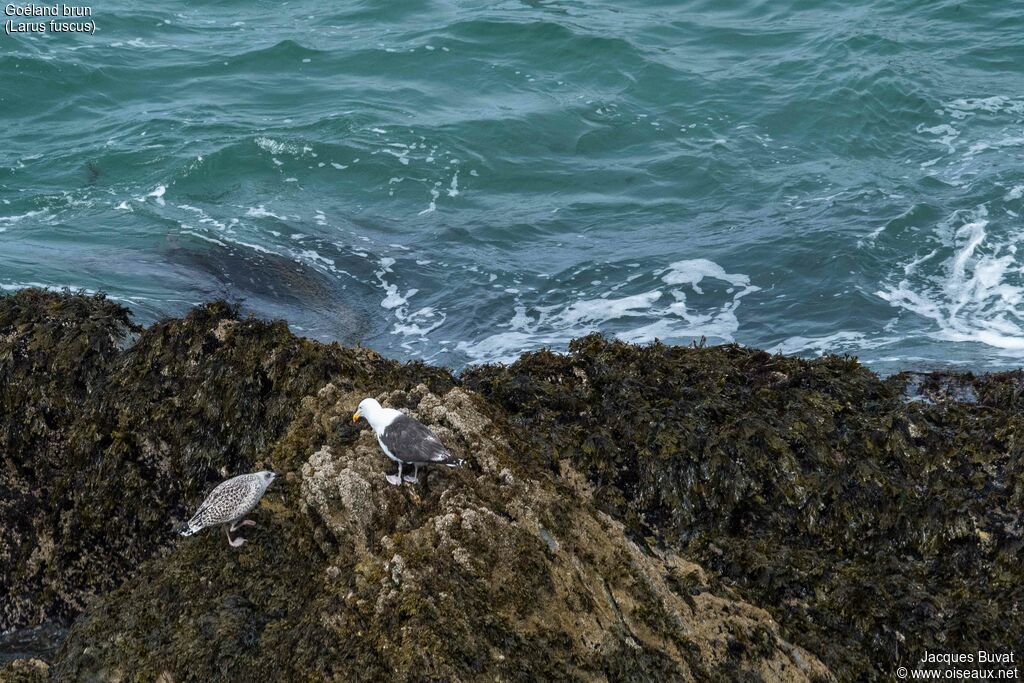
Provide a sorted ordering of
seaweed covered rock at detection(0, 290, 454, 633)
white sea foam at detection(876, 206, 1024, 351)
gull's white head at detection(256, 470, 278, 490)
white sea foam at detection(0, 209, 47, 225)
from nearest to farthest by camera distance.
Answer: gull's white head at detection(256, 470, 278, 490)
seaweed covered rock at detection(0, 290, 454, 633)
white sea foam at detection(876, 206, 1024, 351)
white sea foam at detection(0, 209, 47, 225)

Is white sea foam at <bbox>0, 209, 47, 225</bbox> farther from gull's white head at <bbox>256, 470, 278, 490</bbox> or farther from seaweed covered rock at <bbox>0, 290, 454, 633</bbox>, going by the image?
gull's white head at <bbox>256, 470, 278, 490</bbox>

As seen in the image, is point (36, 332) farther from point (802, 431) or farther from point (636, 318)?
point (636, 318)

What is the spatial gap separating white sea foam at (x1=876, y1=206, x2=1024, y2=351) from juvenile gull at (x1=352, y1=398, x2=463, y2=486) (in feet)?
25.7

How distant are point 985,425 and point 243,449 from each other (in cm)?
501

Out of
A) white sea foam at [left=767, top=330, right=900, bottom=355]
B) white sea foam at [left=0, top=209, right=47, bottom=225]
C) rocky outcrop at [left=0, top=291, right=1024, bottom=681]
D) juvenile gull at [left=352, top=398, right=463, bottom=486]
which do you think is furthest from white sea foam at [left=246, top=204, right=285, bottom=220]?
juvenile gull at [left=352, top=398, right=463, bottom=486]

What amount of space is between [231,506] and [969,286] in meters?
10.3

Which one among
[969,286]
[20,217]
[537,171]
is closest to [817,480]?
[969,286]

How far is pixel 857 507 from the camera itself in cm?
556

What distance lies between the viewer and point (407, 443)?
16.3 ft

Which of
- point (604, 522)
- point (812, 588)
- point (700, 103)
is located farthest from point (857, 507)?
point (700, 103)

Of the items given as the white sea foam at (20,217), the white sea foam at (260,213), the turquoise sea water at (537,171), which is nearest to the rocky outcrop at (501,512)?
the turquoise sea water at (537,171)

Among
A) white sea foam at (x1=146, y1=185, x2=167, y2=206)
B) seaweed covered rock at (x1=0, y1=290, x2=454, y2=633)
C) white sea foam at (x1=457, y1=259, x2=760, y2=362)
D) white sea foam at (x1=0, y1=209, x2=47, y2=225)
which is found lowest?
white sea foam at (x1=0, y1=209, x2=47, y2=225)

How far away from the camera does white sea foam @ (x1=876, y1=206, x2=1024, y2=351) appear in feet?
35.2

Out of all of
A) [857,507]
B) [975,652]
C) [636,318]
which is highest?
[857,507]
